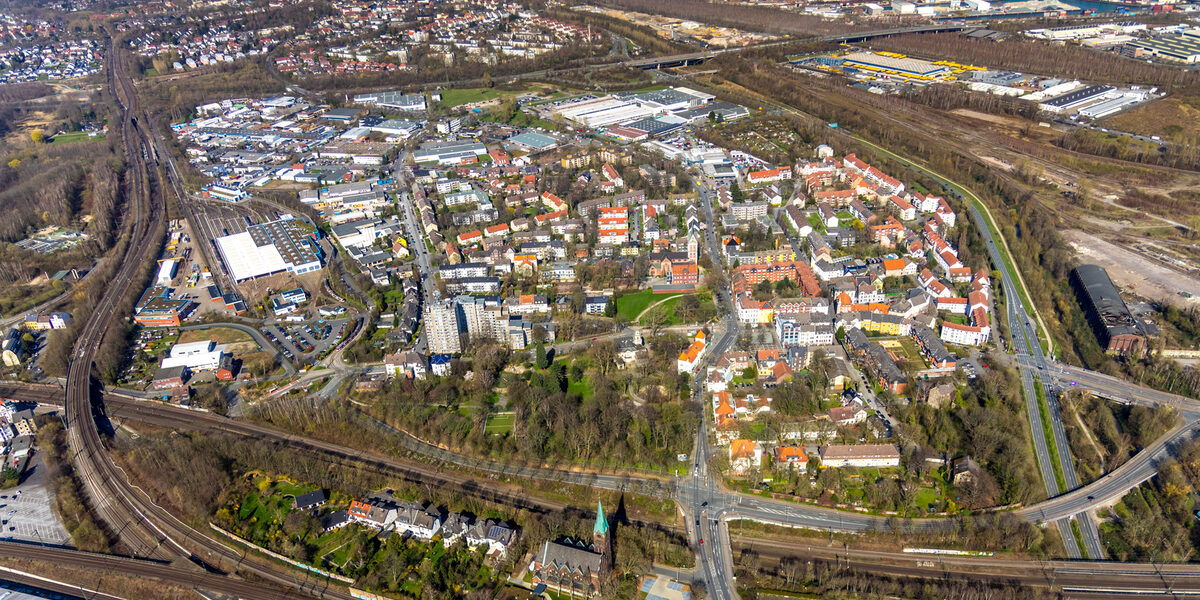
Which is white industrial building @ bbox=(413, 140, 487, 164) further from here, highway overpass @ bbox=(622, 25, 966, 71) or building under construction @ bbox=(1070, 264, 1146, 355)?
building under construction @ bbox=(1070, 264, 1146, 355)

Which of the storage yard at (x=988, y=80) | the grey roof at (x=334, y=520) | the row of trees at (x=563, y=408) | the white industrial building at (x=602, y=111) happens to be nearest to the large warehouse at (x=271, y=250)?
the row of trees at (x=563, y=408)

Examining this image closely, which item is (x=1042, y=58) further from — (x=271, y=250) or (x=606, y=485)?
(x=271, y=250)

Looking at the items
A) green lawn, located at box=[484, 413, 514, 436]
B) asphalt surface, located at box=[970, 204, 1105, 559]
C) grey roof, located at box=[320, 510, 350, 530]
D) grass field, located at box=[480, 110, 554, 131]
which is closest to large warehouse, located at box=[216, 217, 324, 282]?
green lawn, located at box=[484, 413, 514, 436]

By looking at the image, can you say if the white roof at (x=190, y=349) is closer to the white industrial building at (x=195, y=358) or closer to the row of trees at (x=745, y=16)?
the white industrial building at (x=195, y=358)

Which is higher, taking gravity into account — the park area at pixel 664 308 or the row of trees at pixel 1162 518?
the park area at pixel 664 308

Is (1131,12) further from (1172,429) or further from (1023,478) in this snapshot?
(1023,478)

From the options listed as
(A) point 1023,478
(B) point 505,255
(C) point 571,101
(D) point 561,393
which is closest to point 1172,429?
(A) point 1023,478

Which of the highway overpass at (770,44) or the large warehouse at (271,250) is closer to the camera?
the large warehouse at (271,250)
